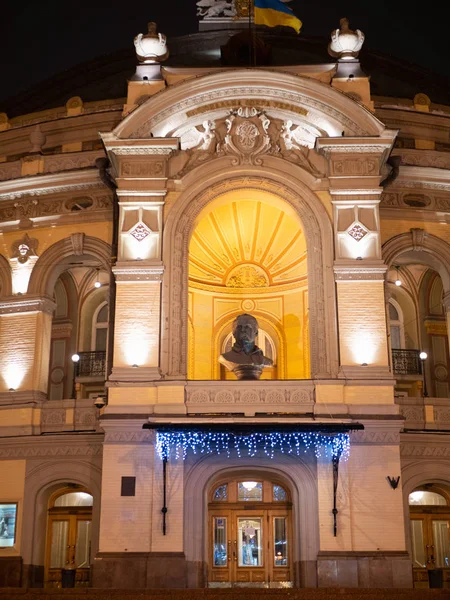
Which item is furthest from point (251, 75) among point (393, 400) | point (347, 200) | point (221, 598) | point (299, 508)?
point (221, 598)

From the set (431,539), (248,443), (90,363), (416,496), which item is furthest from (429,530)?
(90,363)

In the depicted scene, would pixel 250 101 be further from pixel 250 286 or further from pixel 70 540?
pixel 70 540

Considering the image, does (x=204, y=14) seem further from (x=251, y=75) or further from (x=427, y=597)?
(x=427, y=597)

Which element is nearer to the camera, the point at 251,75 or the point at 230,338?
the point at 251,75

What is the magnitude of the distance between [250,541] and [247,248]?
38.0ft

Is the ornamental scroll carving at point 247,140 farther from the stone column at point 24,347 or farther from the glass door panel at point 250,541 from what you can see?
the glass door panel at point 250,541

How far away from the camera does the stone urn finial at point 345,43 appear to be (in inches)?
1119

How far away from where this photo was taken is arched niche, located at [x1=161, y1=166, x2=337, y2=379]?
24.9m

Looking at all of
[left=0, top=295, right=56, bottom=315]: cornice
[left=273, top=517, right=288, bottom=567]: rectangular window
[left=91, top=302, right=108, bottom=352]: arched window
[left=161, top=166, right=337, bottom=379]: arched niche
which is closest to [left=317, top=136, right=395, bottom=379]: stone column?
[left=161, top=166, right=337, bottom=379]: arched niche

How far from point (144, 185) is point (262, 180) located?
371 centimetres

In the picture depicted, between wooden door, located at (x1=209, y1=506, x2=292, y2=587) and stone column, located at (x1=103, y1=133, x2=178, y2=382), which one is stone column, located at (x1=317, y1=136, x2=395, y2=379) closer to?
wooden door, located at (x1=209, y1=506, x2=292, y2=587)

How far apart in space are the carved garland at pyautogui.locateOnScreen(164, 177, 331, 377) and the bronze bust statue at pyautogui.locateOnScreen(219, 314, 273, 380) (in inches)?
80.9

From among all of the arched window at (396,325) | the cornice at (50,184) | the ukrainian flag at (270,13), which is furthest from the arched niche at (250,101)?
the ukrainian flag at (270,13)

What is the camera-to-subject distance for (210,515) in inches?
994
